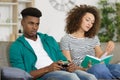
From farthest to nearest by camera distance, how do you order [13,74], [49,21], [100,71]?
[49,21]
[100,71]
[13,74]

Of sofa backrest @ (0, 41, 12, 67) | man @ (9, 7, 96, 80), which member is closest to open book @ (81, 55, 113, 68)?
man @ (9, 7, 96, 80)

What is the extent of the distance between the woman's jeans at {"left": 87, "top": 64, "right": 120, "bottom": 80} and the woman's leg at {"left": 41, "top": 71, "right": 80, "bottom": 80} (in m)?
0.38

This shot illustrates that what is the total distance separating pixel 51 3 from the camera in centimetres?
681

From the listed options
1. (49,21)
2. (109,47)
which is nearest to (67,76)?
(109,47)

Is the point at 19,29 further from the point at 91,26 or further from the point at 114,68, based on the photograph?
the point at 114,68

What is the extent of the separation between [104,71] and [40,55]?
1.73 ft

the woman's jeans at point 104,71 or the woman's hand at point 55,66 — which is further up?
the woman's hand at point 55,66

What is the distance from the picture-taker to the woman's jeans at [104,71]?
3066 mm

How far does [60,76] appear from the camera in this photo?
273 cm

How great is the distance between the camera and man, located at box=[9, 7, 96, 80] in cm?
287

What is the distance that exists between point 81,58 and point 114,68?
0.43 m

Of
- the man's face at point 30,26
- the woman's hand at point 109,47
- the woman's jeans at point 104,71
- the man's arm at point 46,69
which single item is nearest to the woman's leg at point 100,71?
the woman's jeans at point 104,71

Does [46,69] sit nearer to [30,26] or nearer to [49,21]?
[30,26]

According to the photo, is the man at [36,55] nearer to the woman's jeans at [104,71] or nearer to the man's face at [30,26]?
the man's face at [30,26]
